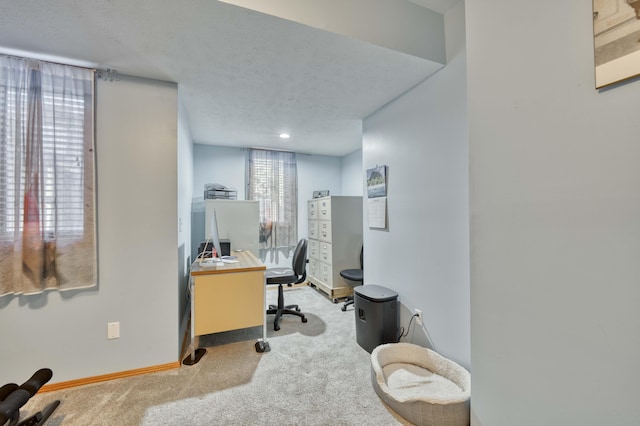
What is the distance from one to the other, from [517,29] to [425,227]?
1320 millimetres

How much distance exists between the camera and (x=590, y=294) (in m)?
0.88

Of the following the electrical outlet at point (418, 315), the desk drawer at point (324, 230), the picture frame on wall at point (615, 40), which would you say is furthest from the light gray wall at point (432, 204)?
the desk drawer at point (324, 230)

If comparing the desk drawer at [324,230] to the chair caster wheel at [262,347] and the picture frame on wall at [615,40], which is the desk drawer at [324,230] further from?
the picture frame on wall at [615,40]

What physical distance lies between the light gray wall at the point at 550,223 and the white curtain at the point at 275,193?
11.7ft

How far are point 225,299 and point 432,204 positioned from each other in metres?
1.87

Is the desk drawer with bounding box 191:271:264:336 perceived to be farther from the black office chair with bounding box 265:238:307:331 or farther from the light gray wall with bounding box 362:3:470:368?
the light gray wall with bounding box 362:3:470:368

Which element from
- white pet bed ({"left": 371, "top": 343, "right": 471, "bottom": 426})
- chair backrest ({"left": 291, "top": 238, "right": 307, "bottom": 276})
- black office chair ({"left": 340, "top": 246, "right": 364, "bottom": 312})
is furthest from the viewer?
black office chair ({"left": 340, "top": 246, "right": 364, "bottom": 312})

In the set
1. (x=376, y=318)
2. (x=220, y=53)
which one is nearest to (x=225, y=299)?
(x=376, y=318)

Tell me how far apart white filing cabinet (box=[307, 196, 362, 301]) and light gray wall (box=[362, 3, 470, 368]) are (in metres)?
1.17

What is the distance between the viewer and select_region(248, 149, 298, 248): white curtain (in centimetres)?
439

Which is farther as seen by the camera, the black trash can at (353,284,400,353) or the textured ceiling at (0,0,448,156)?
the black trash can at (353,284,400,353)

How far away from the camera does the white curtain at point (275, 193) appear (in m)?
4.39

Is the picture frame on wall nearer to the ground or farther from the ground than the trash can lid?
farther from the ground

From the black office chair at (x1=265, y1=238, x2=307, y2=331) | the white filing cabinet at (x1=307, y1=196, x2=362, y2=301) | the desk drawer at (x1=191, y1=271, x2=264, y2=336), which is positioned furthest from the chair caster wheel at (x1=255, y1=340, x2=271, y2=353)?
the white filing cabinet at (x1=307, y1=196, x2=362, y2=301)
